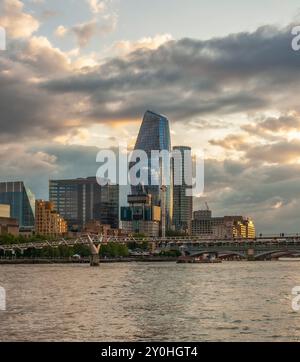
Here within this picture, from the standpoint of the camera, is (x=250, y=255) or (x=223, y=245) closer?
(x=223, y=245)

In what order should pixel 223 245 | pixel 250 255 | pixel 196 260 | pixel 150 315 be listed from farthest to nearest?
pixel 250 255 → pixel 223 245 → pixel 196 260 → pixel 150 315

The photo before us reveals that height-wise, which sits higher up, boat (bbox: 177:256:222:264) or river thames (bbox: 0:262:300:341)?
river thames (bbox: 0:262:300:341)

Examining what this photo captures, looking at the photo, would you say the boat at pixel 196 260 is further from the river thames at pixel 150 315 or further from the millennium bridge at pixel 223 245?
the river thames at pixel 150 315

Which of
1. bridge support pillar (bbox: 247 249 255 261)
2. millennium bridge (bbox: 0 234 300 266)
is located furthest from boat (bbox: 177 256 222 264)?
bridge support pillar (bbox: 247 249 255 261)

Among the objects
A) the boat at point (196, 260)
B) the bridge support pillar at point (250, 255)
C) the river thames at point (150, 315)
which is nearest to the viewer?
the river thames at point (150, 315)

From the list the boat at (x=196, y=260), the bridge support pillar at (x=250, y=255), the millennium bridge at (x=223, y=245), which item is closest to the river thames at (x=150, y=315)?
the millennium bridge at (x=223, y=245)

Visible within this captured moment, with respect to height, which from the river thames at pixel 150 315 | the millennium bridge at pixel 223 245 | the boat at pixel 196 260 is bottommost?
the boat at pixel 196 260

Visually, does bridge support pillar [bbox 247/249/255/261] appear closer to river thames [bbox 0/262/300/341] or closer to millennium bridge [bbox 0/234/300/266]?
millennium bridge [bbox 0/234/300/266]

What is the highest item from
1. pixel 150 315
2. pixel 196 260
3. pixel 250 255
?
pixel 250 255

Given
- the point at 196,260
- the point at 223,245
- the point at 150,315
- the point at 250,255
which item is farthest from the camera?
the point at 250,255

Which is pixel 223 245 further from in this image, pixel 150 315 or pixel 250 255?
pixel 150 315

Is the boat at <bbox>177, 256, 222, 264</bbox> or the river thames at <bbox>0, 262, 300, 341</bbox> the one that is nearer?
the river thames at <bbox>0, 262, 300, 341</bbox>

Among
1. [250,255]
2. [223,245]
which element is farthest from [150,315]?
[250,255]
